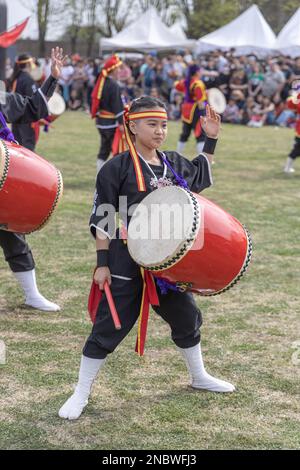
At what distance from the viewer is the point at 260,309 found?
14.1 ft

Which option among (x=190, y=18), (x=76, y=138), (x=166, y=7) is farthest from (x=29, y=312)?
(x=166, y=7)

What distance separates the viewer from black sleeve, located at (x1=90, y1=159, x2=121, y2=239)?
284 cm

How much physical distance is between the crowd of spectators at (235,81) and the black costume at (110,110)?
704cm

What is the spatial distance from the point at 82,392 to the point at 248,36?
17.6 meters

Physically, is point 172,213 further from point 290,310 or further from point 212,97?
point 212,97

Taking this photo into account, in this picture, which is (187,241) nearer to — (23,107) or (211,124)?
(211,124)

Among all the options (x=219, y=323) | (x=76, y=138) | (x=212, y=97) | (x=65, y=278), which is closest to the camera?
(x=219, y=323)

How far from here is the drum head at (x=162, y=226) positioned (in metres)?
2.57

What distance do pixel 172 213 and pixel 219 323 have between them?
157cm

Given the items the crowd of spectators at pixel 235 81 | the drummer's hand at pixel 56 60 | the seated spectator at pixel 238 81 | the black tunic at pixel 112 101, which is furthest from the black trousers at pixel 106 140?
the seated spectator at pixel 238 81

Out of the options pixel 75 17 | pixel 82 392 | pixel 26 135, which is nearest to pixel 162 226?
pixel 82 392

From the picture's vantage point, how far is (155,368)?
11.2ft

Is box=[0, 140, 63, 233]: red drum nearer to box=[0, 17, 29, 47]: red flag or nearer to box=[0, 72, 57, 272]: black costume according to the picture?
box=[0, 72, 57, 272]: black costume

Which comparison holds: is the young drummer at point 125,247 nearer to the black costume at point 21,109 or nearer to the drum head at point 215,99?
the black costume at point 21,109
